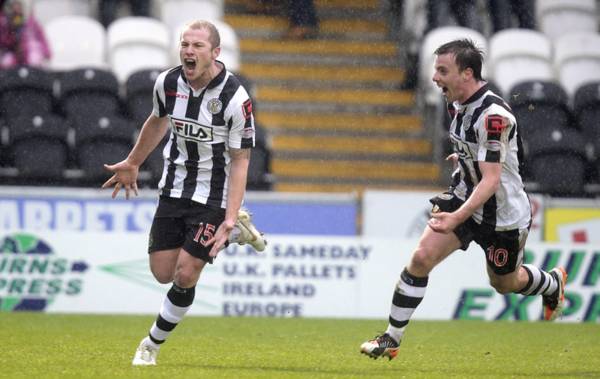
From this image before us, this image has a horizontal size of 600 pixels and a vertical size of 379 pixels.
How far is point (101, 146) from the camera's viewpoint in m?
16.4

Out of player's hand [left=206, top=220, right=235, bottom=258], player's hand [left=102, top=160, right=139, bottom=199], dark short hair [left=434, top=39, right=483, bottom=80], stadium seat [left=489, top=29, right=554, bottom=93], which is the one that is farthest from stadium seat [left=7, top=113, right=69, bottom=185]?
dark short hair [left=434, top=39, right=483, bottom=80]

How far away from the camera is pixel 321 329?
1292 centimetres

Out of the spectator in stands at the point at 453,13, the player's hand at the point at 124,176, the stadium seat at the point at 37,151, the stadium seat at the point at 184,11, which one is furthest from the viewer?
the spectator in stands at the point at 453,13

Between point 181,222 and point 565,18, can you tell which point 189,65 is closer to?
point 181,222

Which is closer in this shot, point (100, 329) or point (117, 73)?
point (100, 329)

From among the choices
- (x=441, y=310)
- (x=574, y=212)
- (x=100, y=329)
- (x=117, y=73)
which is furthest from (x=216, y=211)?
(x=117, y=73)

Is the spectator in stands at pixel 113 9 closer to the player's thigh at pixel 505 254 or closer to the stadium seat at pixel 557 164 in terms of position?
the stadium seat at pixel 557 164

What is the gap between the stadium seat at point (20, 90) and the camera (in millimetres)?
16953

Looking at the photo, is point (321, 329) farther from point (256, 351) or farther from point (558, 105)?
point (558, 105)

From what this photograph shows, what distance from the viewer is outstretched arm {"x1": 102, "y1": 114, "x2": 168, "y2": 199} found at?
9.01 metres

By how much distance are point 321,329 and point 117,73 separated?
262 inches

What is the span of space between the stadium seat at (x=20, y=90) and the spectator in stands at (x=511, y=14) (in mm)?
7077

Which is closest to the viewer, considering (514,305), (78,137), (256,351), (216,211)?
(216,211)

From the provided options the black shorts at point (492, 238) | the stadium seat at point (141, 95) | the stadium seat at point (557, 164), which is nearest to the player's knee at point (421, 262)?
the black shorts at point (492, 238)
